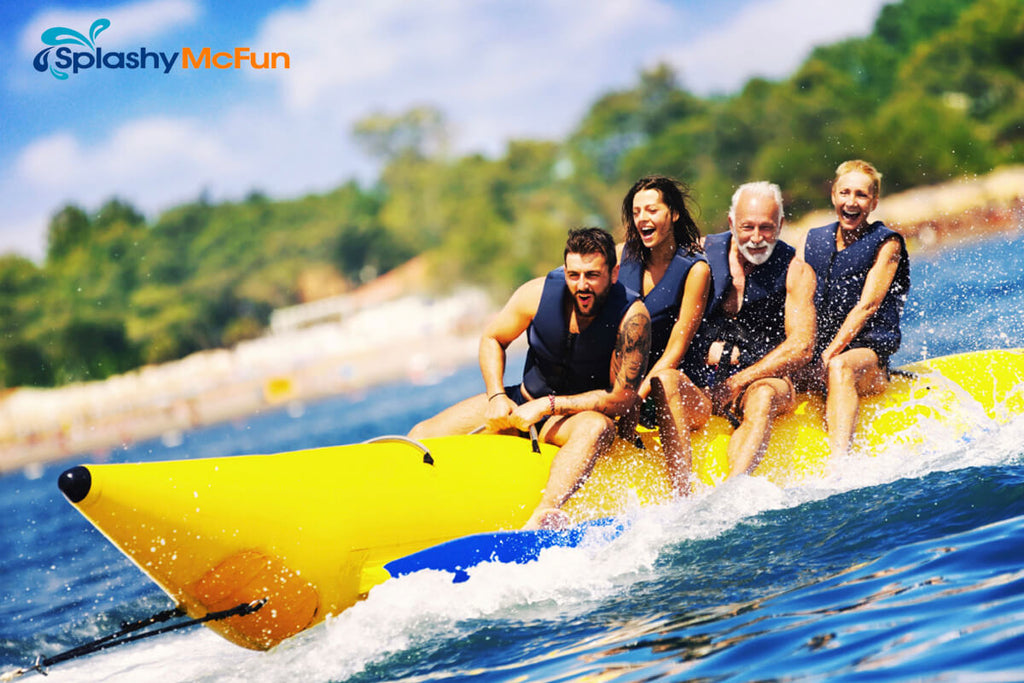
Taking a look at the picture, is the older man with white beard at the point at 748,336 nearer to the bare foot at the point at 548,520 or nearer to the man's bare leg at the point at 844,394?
the man's bare leg at the point at 844,394

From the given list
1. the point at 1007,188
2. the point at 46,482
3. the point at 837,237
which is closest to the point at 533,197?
the point at 1007,188

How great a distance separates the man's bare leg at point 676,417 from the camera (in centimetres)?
425

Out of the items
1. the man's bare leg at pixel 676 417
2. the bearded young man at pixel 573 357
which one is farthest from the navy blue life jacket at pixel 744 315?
the bearded young man at pixel 573 357

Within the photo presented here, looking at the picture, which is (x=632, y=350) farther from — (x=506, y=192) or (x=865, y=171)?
(x=506, y=192)

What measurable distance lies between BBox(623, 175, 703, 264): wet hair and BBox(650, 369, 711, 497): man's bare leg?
0.54 meters

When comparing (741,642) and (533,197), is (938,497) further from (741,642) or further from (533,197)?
(533,197)

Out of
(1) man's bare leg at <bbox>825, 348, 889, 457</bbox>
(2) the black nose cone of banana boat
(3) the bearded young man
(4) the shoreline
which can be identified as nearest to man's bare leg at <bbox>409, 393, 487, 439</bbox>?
(3) the bearded young man

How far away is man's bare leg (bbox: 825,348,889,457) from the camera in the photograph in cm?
445

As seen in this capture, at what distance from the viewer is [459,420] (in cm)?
462

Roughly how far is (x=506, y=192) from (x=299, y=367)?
1747 centimetres

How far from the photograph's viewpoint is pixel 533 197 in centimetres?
4784

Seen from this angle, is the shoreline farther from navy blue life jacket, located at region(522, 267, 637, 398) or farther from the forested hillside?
navy blue life jacket, located at region(522, 267, 637, 398)

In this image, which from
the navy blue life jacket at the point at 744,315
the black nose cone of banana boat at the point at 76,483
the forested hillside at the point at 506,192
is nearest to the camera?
the black nose cone of banana boat at the point at 76,483

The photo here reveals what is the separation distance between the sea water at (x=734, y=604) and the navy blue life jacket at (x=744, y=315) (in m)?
0.57
